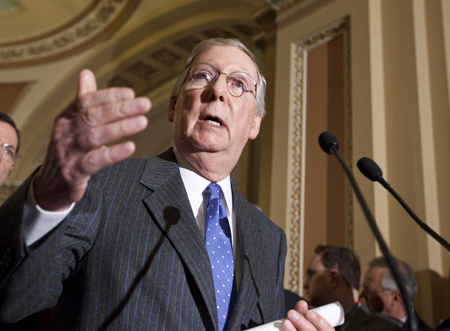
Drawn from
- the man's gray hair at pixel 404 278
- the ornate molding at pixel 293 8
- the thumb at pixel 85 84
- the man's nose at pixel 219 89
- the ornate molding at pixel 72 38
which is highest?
the ornate molding at pixel 72 38

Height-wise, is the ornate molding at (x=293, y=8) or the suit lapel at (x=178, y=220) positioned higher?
the ornate molding at (x=293, y=8)

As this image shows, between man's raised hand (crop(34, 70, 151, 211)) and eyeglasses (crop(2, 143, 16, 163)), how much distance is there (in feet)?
5.99

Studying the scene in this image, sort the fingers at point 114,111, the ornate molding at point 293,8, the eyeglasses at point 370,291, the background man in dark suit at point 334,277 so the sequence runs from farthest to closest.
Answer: the ornate molding at point 293,8 < the background man in dark suit at point 334,277 < the eyeglasses at point 370,291 < the fingers at point 114,111

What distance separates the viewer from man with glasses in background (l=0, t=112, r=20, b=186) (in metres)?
2.41

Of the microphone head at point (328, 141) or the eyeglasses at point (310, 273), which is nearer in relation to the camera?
the microphone head at point (328, 141)

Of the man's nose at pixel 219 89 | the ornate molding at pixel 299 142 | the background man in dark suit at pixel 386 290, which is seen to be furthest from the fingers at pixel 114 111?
the ornate molding at pixel 299 142

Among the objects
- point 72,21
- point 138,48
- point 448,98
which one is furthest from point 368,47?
point 72,21

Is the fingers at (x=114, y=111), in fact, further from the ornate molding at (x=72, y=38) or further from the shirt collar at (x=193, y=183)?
the ornate molding at (x=72, y=38)

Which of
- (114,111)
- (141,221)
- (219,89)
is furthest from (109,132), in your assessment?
(219,89)

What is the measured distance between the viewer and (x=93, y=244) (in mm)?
1097

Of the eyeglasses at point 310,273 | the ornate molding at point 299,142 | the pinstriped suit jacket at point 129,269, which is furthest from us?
the ornate molding at point 299,142

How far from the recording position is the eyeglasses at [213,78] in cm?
151

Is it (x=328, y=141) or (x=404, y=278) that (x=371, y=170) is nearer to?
(x=328, y=141)

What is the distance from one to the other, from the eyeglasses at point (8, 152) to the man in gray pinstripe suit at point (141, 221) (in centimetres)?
131
